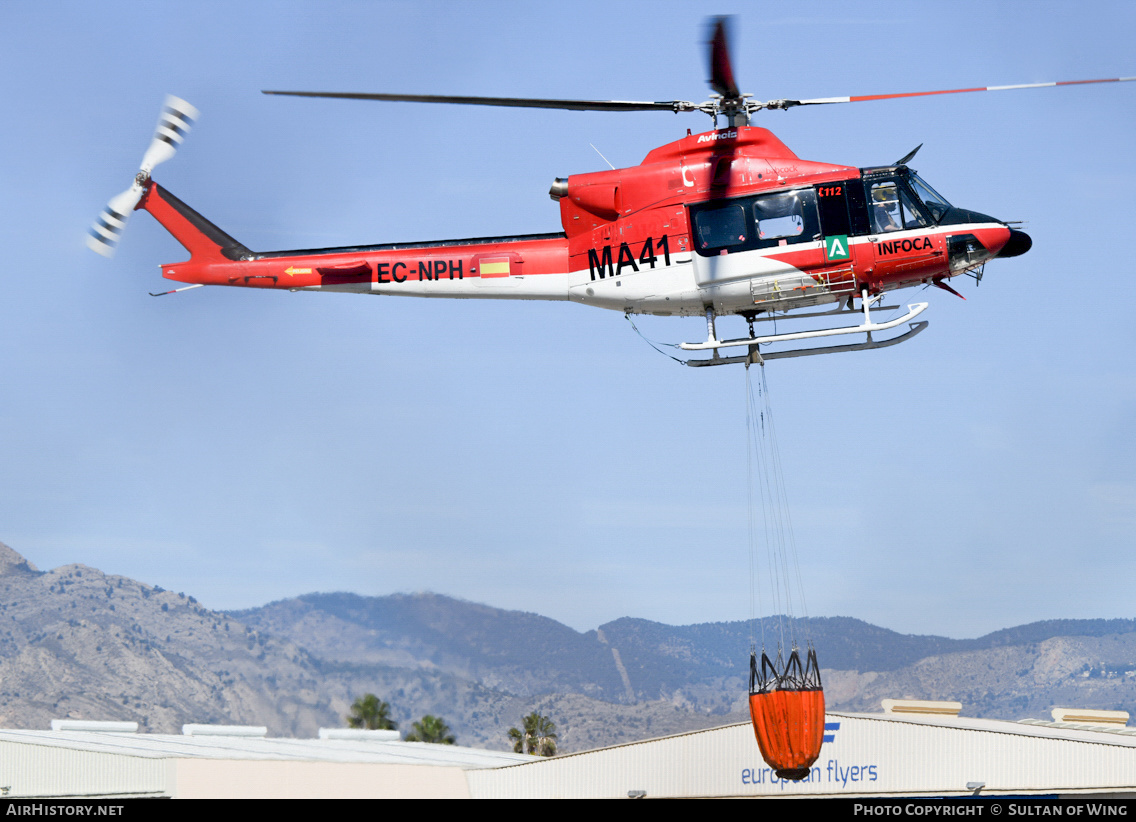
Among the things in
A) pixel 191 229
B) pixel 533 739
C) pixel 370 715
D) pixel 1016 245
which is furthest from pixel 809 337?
pixel 370 715

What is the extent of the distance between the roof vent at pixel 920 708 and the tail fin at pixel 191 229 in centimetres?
2773

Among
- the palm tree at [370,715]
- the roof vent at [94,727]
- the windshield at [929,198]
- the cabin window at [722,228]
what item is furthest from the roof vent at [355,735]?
the palm tree at [370,715]

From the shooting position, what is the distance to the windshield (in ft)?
84.9

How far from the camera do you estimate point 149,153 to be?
30.5 meters

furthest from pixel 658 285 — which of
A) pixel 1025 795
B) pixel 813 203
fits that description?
pixel 1025 795

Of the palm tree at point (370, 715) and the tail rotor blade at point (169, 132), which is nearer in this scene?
the tail rotor blade at point (169, 132)

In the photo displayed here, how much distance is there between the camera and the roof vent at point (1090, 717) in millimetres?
44406

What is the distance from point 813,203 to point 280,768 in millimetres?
22365

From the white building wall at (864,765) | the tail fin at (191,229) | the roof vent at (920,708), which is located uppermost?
the tail fin at (191,229)

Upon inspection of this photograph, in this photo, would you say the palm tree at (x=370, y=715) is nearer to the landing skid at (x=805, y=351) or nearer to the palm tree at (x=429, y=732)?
the palm tree at (x=429, y=732)

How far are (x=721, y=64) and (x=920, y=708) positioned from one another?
29.6 meters

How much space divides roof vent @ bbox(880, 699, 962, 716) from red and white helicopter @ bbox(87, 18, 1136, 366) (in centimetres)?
2343

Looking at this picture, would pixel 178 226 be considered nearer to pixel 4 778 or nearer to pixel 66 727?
pixel 4 778

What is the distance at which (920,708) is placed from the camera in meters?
46.9
